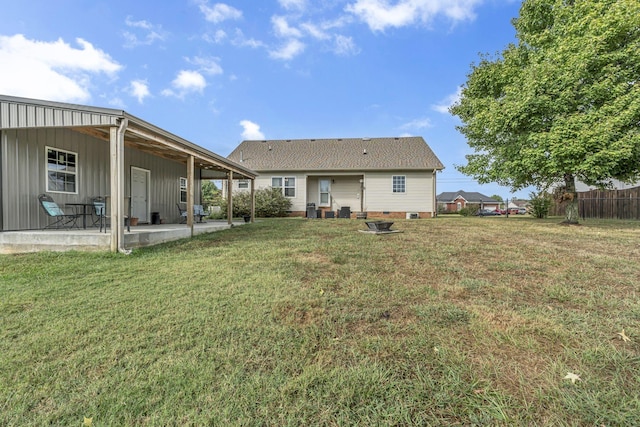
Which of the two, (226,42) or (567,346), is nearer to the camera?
(567,346)

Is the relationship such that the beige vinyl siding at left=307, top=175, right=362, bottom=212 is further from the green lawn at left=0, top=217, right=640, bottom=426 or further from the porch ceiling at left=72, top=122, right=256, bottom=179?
the green lawn at left=0, top=217, right=640, bottom=426

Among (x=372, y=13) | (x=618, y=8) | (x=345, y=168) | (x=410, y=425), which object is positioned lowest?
(x=410, y=425)

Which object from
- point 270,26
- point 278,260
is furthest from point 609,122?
point 270,26

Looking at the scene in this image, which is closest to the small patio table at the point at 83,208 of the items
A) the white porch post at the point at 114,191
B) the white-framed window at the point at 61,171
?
the white-framed window at the point at 61,171

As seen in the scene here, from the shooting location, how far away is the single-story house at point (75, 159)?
5754 millimetres

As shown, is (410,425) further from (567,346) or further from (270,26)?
(270,26)

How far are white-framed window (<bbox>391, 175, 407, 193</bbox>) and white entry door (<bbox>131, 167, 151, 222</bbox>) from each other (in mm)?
12488

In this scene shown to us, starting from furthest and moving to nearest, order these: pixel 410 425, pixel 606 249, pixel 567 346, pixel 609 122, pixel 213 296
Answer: pixel 609 122
pixel 606 249
pixel 213 296
pixel 567 346
pixel 410 425

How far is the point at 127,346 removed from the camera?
242 cm

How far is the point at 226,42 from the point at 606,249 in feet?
47.5

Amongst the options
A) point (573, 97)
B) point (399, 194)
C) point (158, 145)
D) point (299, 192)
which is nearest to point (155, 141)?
point (158, 145)

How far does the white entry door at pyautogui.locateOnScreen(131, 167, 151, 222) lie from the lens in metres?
9.92

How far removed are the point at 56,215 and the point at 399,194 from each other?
15.1 metres

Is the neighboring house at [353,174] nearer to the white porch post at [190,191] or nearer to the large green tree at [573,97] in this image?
the large green tree at [573,97]
